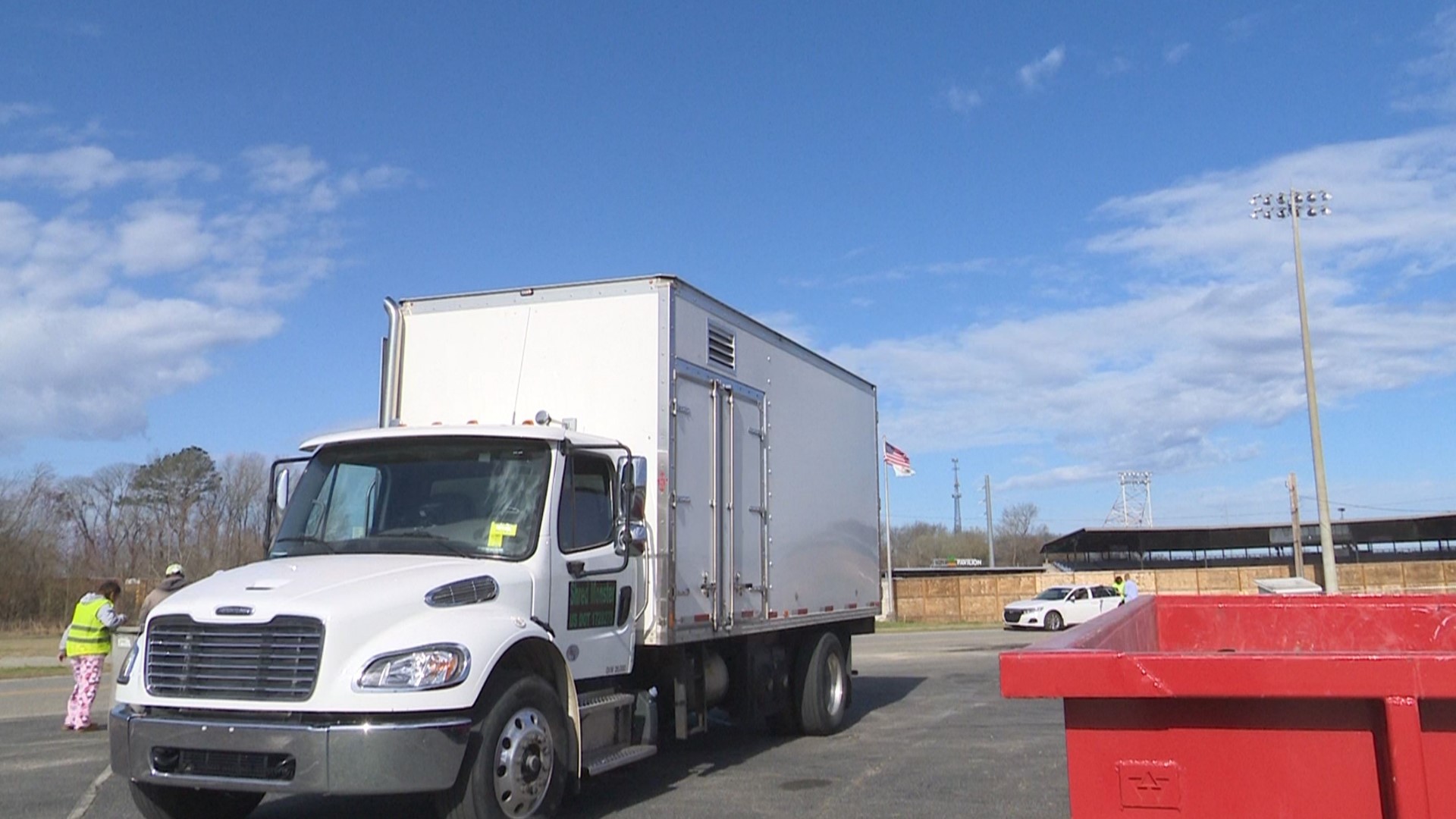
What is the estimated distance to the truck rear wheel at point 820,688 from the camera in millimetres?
11852

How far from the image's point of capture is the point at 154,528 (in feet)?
184

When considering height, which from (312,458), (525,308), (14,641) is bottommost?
(14,641)

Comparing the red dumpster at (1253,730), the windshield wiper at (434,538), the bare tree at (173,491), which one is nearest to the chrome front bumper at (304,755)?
the windshield wiper at (434,538)

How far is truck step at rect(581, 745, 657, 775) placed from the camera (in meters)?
7.55

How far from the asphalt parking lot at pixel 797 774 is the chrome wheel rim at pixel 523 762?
3.74ft

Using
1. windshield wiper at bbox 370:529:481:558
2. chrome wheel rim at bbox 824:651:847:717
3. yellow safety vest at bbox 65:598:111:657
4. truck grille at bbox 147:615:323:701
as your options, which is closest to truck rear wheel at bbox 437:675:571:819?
windshield wiper at bbox 370:529:481:558

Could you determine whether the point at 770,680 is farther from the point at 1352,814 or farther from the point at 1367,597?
the point at 1352,814

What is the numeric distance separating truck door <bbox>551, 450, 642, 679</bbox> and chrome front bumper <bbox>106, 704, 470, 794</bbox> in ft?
4.82

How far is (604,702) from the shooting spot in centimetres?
796

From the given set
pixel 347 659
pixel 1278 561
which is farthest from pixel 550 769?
pixel 1278 561

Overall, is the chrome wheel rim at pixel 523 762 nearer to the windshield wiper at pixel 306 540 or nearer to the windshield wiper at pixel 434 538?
the windshield wiper at pixel 434 538

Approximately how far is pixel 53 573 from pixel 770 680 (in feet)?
138

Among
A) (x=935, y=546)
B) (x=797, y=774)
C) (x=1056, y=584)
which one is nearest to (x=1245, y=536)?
(x=1056, y=584)

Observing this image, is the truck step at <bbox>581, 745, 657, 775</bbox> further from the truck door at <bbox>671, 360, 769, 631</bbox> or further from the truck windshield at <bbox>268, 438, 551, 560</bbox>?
the truck windshield at <bbox>268, 438, 551, 560</bbox>
